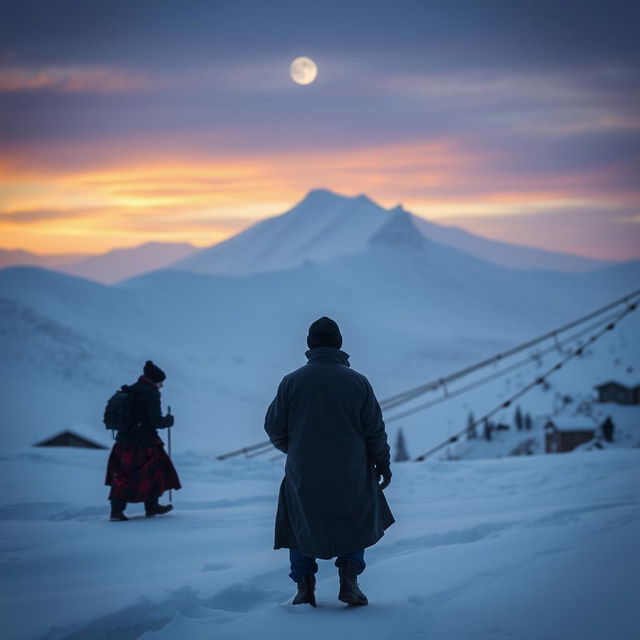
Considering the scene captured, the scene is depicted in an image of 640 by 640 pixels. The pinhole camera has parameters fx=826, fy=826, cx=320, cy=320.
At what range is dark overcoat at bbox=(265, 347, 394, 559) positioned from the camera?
5.18 metres

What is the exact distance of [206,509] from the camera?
10164 mm

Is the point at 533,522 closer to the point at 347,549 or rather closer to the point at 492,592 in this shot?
the point at 492,592

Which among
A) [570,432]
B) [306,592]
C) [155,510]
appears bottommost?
[570,432]

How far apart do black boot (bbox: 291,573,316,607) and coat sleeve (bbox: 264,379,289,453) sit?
873 mm

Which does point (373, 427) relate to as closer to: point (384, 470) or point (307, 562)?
point (384, 470)

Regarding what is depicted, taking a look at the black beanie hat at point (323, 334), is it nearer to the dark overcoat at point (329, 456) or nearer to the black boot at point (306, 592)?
the dark overcoat at point (329, 456)

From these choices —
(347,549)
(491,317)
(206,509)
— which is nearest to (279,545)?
(347,549)

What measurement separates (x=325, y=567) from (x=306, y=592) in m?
1.67

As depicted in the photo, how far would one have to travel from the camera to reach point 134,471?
28.6 ft

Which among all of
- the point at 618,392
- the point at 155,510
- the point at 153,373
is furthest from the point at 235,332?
the point at 153,373

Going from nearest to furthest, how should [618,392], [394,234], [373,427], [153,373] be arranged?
1. [373,427]
2. [153,373]
3. [618,392]
4. [394,234]

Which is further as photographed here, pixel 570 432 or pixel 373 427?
pixel 570 432

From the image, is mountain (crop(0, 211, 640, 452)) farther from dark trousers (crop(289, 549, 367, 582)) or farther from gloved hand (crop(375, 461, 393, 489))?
dark trousers (crop(289, 549, 367, 582))

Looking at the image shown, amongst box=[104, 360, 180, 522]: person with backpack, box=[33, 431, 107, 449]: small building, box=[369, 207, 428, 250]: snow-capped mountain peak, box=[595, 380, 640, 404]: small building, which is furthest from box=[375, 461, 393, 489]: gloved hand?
box=[369, 207, 428, 250]: snow-capped mountain peak
